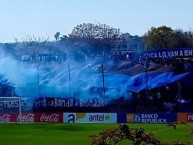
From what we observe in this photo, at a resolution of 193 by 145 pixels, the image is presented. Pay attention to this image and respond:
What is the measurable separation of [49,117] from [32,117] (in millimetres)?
1416

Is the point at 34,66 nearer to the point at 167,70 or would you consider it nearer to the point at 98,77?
the point at 98,77

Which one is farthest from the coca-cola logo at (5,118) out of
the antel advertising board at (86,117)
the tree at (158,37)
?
the tree at (158,37)

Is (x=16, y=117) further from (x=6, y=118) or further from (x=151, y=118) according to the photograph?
(x=151, y=118)

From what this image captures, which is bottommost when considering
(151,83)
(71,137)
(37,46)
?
(71,137)

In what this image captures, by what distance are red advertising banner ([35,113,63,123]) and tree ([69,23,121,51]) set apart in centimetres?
5699

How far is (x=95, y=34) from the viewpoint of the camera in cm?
10875

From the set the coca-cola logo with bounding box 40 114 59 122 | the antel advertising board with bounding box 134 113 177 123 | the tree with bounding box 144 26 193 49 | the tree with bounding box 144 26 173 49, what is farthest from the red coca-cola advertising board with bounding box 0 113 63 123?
the tree with bounding box 144 26 173 49

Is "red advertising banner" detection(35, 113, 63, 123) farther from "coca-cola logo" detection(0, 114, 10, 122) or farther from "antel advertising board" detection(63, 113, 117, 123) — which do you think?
"coca-cola logo" detection(0, 114, 10, 122)

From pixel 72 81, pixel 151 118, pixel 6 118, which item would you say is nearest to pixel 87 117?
pixel 151 118

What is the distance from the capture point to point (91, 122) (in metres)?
46.8

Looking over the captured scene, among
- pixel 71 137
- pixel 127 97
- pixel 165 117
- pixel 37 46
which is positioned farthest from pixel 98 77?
pixel 37 46

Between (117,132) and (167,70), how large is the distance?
42020 mm

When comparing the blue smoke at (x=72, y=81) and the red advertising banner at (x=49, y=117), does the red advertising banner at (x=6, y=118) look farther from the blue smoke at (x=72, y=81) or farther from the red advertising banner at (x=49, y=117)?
the blue smoke at (x=72, y=81)

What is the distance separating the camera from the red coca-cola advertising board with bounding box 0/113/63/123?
4800 centimetres
